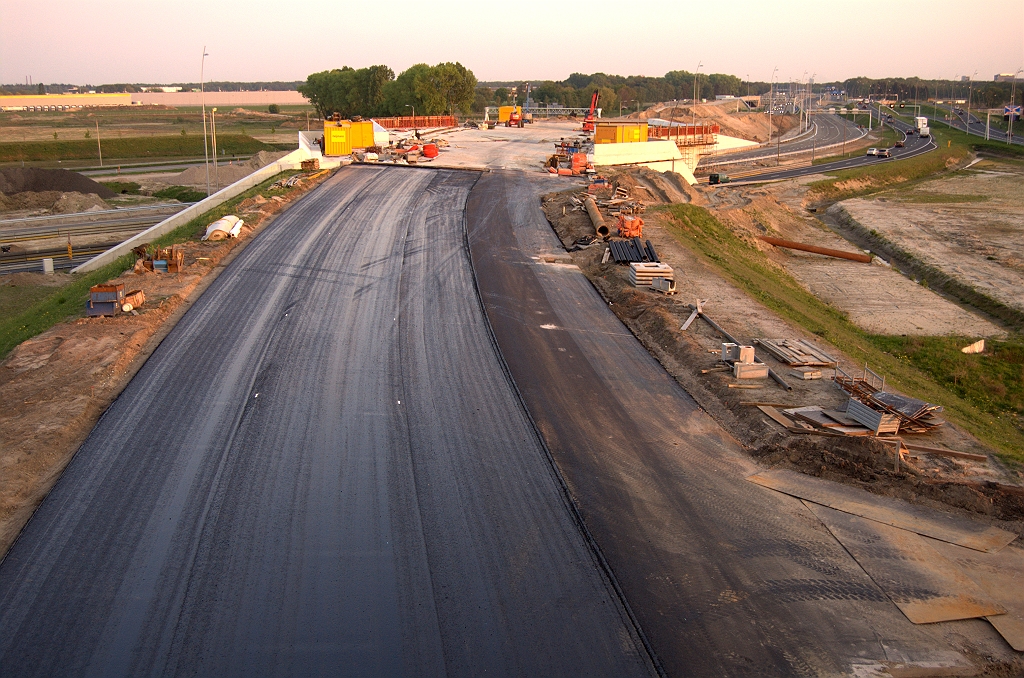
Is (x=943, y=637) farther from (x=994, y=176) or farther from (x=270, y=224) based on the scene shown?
(x=994, y=176)

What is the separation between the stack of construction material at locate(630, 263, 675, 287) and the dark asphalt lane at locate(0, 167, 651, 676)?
18.0 ft

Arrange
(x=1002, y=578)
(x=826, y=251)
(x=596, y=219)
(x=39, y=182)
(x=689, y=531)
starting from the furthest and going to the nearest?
1. (x=39, y=182)
2. (x=826, y=251)
3. (x=596, y=219)
4. (x=689, y=531)
5. (x=1002, y=578)

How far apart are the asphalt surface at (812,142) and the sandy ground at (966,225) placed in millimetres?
Result: 19349

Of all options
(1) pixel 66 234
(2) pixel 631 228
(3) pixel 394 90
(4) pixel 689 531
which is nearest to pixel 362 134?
(1) pixel 66 234

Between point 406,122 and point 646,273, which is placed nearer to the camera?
point 646,273

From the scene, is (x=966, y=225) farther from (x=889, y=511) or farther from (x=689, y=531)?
(x=689, y=531)

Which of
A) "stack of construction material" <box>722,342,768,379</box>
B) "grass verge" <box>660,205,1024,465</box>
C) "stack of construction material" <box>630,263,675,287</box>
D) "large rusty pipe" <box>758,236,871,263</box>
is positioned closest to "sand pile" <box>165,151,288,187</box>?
"large rusty pipe" <box>758,236,871,263</box>

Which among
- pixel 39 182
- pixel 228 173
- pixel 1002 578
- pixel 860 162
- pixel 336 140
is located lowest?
pixel 1002 578

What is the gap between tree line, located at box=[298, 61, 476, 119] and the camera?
87875 mm

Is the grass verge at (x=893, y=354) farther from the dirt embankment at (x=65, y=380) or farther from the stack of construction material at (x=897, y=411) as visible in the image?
the dirt embankment at (x=65, y=380)

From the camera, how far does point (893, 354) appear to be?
22.6 meters

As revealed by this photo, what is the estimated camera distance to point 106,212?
152 feet

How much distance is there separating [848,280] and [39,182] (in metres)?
49.7

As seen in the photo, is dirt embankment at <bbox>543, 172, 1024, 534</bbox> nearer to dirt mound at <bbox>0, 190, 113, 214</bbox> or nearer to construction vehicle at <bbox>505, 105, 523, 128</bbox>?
dirt mound at <bbox>0, 190, 113, 214</bbox>
